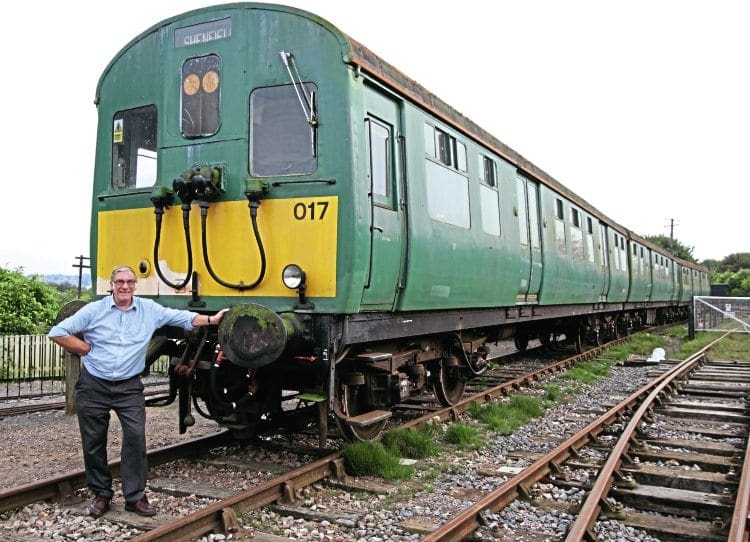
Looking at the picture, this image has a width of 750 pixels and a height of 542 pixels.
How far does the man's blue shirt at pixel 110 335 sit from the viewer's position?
4598 mm

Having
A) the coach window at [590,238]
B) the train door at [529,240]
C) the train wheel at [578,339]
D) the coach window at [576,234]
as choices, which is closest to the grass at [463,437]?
the train door at [529,240]

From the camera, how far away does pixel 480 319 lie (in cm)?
805

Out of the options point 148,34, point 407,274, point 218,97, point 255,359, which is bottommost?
point 255,359

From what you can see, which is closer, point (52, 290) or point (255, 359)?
point (255, 359)

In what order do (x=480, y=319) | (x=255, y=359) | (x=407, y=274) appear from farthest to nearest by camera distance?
(x=480, y=319)
(x=407, y=274)
(x=255, y=359)

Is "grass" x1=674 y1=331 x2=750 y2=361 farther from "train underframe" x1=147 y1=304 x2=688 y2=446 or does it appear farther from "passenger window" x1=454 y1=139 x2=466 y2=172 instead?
"train underframe" x1=147 y1=304 x2=688 y2=446

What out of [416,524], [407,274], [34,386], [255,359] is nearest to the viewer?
[416,524]

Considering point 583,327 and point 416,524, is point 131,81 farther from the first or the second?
point 583,327

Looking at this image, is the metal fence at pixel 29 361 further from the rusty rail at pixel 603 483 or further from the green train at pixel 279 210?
the rusty rail at pixel 603 483

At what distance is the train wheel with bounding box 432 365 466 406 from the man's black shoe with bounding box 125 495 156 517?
3994 mm

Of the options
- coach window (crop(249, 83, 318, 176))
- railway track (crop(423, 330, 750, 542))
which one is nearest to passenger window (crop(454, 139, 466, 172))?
coach window (crop(249, 83, 318, 176))

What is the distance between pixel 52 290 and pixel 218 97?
12.2 metres

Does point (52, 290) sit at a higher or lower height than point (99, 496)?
higher

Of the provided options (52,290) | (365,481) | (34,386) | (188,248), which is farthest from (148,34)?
(52,290)
